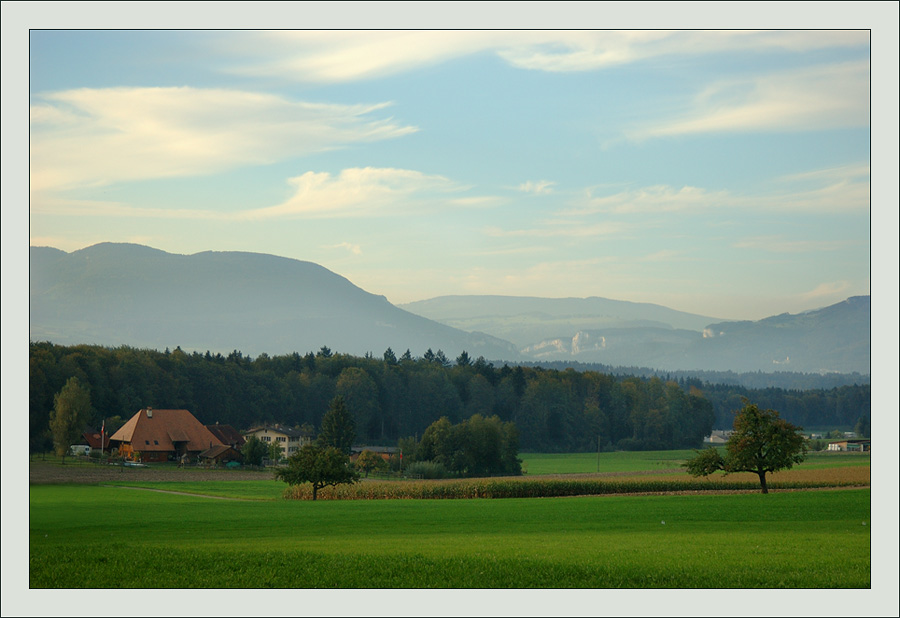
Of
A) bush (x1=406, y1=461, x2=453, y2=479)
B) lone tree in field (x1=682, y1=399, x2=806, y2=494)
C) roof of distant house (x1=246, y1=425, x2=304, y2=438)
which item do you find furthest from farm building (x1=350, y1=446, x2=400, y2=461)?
lone tree in field (x1=682, y1=399, x2=806, y2=494)

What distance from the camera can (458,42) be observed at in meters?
13.4

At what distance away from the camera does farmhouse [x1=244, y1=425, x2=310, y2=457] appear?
2180 cm

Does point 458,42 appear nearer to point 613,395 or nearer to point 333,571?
point 333,571

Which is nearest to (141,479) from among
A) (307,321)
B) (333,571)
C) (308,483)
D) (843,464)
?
(308,483)

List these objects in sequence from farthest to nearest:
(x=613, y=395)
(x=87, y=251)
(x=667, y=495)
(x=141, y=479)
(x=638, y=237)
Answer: (x=613, y=395)
(x=667, y=495)
(x=141, y=479)
(x=638, y=237)
(x=87, y=251)

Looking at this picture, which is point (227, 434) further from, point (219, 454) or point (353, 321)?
point (353, 321)

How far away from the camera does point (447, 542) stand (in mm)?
12758

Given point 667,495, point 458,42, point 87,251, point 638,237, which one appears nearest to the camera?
point 458,42

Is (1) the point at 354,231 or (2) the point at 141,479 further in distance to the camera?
(2) the point at 141,479

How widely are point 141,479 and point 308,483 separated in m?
4.85

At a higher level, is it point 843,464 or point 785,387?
point 785,387

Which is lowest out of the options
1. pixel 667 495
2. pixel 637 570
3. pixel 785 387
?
pixel 667 495

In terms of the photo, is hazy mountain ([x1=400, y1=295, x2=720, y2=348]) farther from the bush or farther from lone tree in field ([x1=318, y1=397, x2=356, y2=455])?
the bush

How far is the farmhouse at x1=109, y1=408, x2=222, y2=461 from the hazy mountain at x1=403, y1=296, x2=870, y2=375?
6729mm
